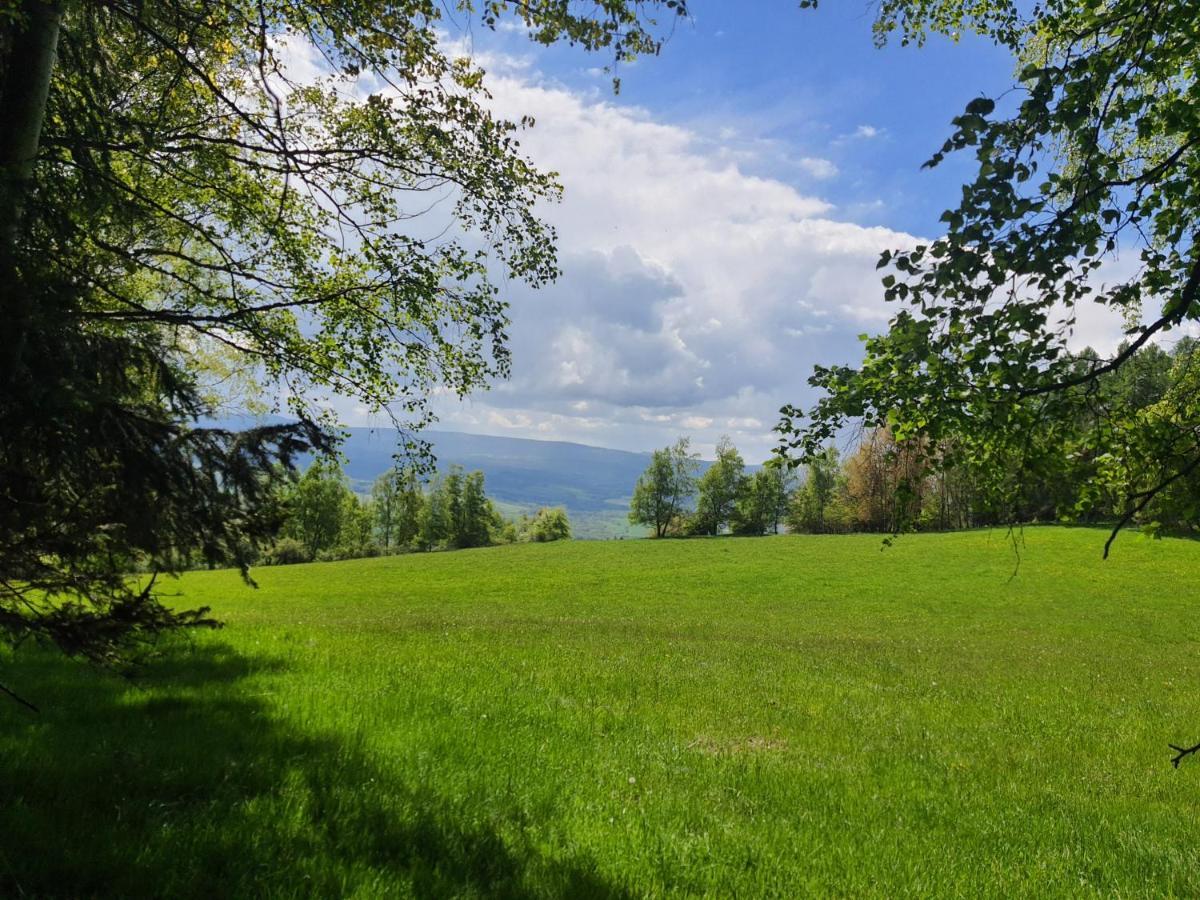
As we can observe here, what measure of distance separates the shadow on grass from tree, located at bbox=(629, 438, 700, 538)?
9061 centimetres

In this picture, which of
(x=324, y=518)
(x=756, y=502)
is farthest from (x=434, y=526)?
(x=756, y=502)

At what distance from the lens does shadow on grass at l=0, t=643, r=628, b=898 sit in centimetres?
345

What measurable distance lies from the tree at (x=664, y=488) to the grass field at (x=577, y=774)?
80.2 m

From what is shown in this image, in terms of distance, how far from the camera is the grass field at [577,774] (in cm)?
391

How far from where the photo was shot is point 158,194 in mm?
9891

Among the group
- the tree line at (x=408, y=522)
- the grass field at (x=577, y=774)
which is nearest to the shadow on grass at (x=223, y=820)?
the grass field at (x=577, y=774)

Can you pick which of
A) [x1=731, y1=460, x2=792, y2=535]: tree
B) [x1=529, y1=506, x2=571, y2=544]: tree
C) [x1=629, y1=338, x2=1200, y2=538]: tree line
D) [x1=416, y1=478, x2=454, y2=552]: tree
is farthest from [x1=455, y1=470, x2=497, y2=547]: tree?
[x1=629, y1=338, x2=1200, y2=538]: tree line

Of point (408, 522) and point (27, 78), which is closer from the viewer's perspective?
point (27, 78)

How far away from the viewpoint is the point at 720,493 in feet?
316

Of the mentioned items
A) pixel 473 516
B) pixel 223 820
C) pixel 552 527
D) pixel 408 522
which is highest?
pixel 473 516

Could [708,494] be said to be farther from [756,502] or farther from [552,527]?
[552,527]

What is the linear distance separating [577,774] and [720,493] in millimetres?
92250

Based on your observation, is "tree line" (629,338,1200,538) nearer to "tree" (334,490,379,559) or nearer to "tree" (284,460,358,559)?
"tree" (284,460,358,559)

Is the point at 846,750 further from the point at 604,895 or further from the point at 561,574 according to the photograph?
the point at 561,574
